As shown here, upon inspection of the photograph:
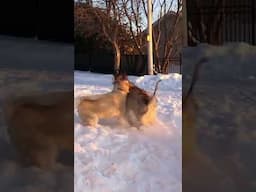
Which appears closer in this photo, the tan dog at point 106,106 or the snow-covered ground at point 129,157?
the snow-covered ground at point 129,157

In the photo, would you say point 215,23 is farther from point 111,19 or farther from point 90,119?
point 111,19

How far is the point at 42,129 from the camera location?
265 centimetres

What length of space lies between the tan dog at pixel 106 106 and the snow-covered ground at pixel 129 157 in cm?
10

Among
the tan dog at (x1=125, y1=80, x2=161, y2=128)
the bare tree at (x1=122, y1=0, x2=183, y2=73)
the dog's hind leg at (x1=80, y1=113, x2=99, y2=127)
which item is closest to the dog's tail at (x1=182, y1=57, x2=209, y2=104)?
the tan dog at (x1=125, y1=80, x2=161, y2=128)

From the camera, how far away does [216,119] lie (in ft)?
8.75

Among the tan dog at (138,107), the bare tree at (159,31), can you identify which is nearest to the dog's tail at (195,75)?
the tan dog at (138,107)

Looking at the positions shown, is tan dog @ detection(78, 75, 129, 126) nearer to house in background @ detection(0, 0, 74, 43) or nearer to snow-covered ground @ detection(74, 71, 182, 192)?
snow-covered ground @ detection(74, 71, 182, 192)

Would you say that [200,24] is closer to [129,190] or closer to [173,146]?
[129,190]

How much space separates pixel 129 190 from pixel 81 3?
4.63 meters

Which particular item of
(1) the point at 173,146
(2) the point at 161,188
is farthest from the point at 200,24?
(1) the point at 173,146

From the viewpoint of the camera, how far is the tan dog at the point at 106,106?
16.1ft

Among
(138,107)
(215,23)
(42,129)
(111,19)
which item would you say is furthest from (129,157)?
(111,19)

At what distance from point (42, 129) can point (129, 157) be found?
6.16 ft

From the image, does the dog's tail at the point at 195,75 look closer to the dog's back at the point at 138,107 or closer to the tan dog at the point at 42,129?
the tan dog at the point at 42,129
